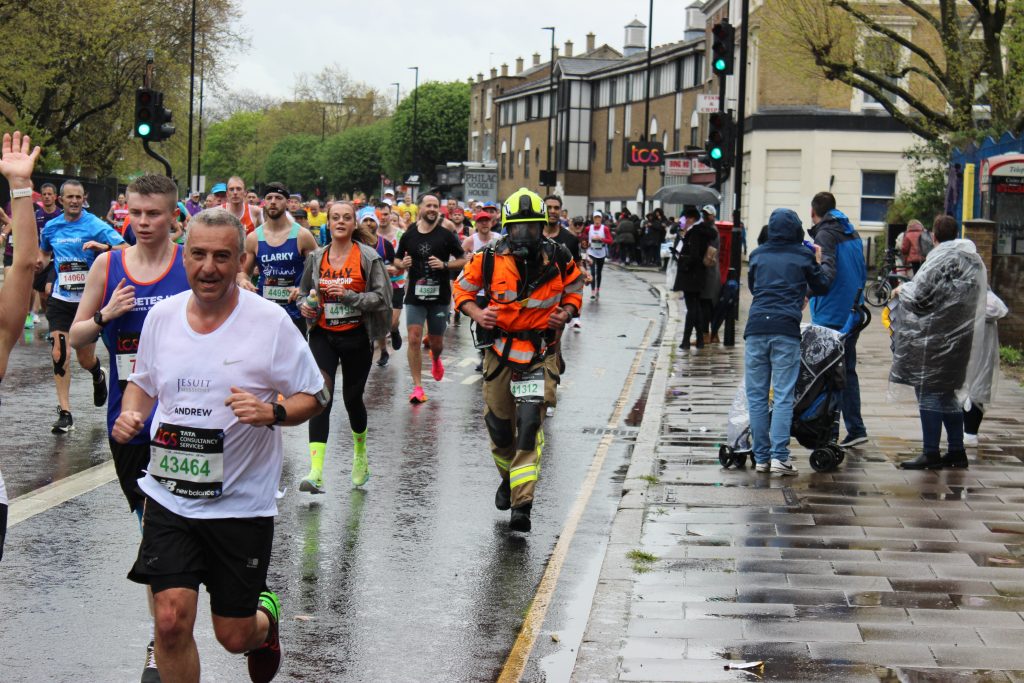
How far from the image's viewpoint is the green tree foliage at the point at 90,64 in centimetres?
3753

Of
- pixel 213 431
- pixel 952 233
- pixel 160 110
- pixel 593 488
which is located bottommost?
pixel 593 488

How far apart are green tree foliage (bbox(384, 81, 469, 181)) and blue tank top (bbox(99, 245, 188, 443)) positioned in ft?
364

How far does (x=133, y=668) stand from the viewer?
564 centimetres

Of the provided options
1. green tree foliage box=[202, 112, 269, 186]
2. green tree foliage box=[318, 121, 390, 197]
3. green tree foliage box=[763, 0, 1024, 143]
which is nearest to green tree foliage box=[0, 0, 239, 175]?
green tree foliage box=[763, 0, 1024, 143]

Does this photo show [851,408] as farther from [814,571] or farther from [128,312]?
[128,312]

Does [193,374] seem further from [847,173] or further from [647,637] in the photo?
[847,173]

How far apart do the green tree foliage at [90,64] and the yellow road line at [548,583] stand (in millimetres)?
27982

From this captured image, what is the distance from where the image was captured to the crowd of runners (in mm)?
4695

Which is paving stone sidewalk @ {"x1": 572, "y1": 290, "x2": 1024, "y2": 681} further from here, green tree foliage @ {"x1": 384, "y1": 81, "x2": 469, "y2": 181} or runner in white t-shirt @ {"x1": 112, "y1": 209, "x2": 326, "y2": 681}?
green tree foliage @ {"x1": 384, "y1": 81, "x2": 469, "y2": 181}

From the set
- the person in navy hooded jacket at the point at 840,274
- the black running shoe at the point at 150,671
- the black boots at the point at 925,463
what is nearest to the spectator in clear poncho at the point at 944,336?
the black boots at the point at 925,463

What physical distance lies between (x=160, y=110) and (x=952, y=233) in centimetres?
1514

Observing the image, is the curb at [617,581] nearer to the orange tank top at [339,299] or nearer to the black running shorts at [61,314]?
the orange tank top at [339,299]

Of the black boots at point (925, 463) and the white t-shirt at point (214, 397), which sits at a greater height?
the white t-shirt at point (214, 397)

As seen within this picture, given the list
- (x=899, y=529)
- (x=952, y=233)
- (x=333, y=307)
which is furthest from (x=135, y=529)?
(x=952, y=233)
